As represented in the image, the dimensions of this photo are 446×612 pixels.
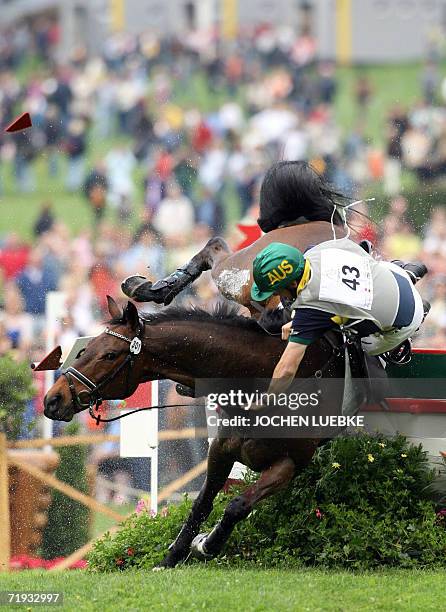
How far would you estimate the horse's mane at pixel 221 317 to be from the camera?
620 centimetres

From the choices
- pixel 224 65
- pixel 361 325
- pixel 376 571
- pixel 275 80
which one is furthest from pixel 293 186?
pixel 224 65

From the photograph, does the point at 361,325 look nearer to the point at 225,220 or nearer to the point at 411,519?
the point at 411,519

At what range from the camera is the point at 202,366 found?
20.1 feet

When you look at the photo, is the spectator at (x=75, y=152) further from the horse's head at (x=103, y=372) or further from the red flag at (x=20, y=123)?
the horse's head at (x=103, y=372)

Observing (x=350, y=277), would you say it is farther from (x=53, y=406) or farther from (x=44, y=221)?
(x=44, y=221)

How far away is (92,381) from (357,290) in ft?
4.79

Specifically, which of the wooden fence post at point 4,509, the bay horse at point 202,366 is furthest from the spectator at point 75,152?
the bay horse at point 202,366

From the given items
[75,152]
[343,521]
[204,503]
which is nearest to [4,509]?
[204,503]

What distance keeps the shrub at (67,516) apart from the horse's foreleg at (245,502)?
2.19 metres

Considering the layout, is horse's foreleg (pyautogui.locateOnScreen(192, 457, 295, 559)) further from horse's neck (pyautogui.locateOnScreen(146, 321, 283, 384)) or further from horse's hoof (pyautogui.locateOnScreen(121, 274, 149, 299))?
horse's hoof (pyautogui.locateOnScreen(121, 274, 149, 299))

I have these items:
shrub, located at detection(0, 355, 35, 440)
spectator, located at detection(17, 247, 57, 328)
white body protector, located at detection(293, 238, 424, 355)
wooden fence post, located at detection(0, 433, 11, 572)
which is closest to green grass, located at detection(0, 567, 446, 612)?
white body protector, located at detection(293, 238, 424, 355)

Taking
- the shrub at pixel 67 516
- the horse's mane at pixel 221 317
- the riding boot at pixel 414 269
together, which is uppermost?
the riding boot at pixel 414 269

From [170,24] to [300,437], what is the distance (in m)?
20.6

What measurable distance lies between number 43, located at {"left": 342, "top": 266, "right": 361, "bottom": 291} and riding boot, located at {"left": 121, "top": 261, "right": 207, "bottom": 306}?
4.86ft
